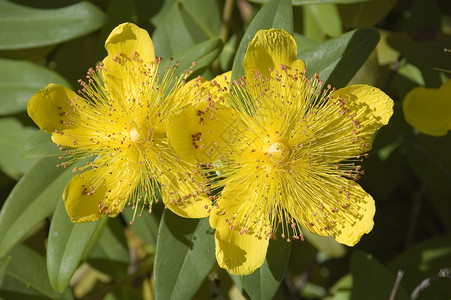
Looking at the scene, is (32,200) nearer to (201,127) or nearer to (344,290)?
(201,127)

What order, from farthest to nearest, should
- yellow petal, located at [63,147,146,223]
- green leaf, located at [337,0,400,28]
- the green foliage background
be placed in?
1. green leaf, located at [337,0,400,28]
2. the green foliage background
3. yellow petal, located at [63,147,146,223]

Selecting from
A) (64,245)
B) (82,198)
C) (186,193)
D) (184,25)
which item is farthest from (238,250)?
(184,25)

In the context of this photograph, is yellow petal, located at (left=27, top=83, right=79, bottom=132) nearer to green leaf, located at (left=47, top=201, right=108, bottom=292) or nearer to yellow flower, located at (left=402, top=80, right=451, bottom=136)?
green leaf, located at (left=47, top=201, right=108, bottom=292)

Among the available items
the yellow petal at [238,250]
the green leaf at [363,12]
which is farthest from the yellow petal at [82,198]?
the green leaf at [363,12]

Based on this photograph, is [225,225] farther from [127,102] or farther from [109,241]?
[109,241]

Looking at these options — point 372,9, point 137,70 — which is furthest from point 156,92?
point 372,9

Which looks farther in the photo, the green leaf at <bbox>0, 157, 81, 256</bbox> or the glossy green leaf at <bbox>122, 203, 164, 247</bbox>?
the glossy green leaf at <bbox>122, 203, 164, 247</bbox>

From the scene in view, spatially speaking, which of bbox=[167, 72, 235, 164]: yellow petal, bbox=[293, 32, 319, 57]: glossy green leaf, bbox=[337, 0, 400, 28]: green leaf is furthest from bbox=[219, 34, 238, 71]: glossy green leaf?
bbox=[167, 72, 235, 164]: yellow petal
